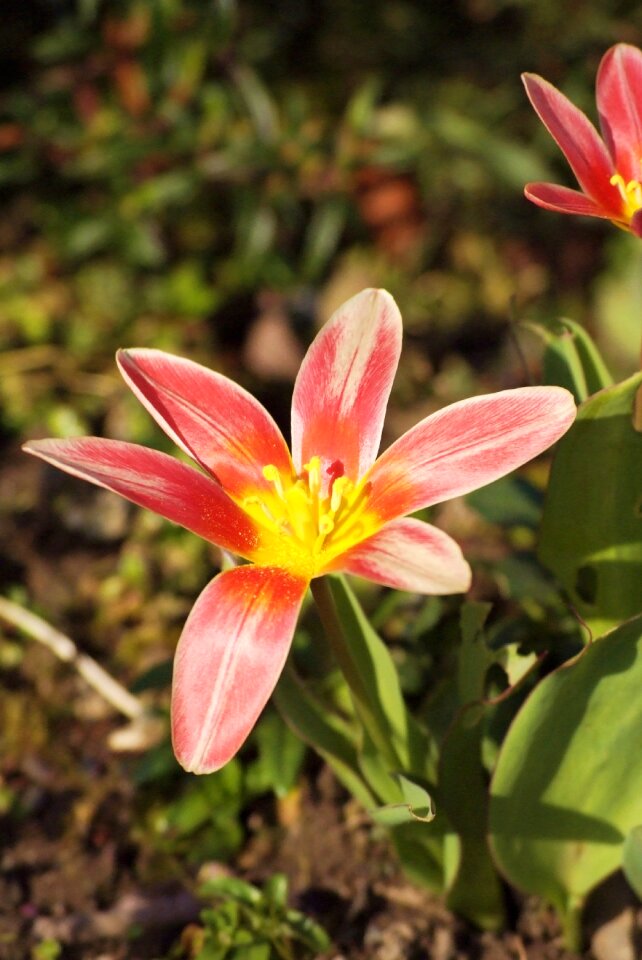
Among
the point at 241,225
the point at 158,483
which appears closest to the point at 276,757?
the point at 158,483

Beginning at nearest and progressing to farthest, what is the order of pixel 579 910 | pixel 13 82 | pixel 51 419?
pixel 579 910 < pixel 51 419 < pixel 13 82

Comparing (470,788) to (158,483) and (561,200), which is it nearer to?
(158,483)

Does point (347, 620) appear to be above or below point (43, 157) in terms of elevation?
below

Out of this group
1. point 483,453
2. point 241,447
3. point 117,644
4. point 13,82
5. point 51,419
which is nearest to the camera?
point 483,453

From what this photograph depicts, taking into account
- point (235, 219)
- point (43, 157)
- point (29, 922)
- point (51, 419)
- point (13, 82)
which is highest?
point (13, 82)

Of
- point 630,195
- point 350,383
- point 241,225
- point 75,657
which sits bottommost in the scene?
point 75,657

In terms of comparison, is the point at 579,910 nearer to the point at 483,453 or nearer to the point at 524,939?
the point at 524,939

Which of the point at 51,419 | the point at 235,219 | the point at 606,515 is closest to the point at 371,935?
the point at 606,515

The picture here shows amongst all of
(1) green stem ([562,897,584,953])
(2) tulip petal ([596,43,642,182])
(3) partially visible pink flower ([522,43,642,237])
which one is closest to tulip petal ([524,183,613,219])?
(3) partially visible pink flower ([522,43,642,237])
